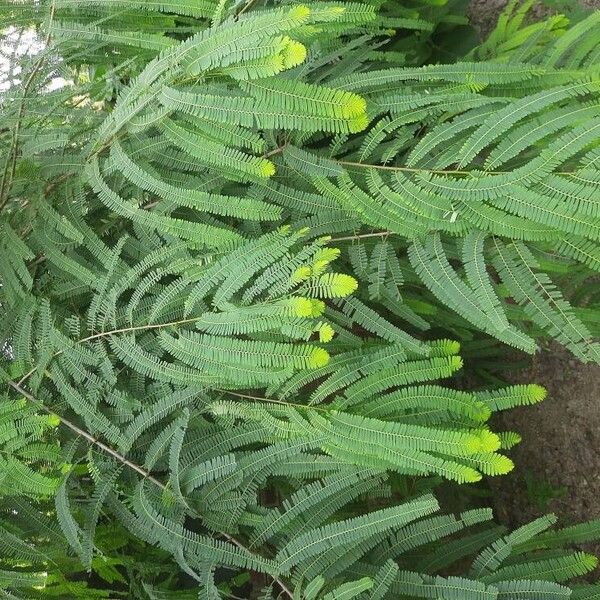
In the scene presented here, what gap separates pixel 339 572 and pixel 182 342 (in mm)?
663

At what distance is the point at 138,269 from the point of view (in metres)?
1.41

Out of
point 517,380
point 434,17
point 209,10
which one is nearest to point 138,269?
point 209,10

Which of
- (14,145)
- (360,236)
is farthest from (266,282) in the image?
(14,145)

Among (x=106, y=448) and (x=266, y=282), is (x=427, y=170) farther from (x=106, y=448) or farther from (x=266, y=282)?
(x=106, y=448)

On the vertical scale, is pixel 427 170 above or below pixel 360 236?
above

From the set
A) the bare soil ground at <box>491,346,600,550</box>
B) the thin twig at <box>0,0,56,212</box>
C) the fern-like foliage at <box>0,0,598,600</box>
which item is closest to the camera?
the fern-like foliage at <box>0,0,598,600</box>

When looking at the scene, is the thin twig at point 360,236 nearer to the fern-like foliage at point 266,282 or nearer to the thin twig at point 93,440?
the fern-like foliage at point 266,282

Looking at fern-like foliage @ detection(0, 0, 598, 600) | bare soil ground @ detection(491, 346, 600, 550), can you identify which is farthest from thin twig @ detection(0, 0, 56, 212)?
bare soil ground @ detection(491, 346, 600, 550)

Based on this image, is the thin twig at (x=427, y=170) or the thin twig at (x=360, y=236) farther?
the thin twig at (x=360, y=236)

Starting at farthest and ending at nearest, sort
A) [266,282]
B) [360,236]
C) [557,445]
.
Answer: [557,445] → [360,236] → [266,282]

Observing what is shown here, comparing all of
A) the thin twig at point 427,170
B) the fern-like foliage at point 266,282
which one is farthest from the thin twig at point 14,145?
the thin twig at point 427,170

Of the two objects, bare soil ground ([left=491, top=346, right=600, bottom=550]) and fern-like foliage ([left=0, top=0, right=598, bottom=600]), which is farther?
bare soil ground ([left=491, top=346, right=600, bottom=550])

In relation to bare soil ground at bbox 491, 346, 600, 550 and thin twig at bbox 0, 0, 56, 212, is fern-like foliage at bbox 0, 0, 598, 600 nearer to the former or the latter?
thin twig at bbox 0, 0, 56, 212

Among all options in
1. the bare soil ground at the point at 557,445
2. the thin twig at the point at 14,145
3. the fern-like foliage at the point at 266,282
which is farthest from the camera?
the bare soil ground at the point at 557,445
